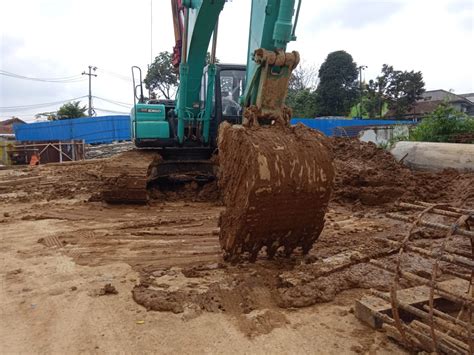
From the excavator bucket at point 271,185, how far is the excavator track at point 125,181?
3.75 metres

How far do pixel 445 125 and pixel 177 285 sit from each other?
950cm

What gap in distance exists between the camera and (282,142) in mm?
3840

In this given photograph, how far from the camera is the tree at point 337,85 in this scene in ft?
110

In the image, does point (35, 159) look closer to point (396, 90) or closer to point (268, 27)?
point (268, 27)

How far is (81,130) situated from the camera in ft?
98.1

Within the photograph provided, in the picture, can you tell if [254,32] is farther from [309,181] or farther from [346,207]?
[346,207]

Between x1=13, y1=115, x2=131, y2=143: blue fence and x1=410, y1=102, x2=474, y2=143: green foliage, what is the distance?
75.1ft

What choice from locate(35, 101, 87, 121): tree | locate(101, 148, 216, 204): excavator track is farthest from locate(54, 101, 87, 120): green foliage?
locate(101, 148, 216, 204): excavator track

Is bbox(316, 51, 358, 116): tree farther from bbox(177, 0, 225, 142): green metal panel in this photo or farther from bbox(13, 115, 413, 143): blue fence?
bbox(177, 0, 225, 142): green metal panel

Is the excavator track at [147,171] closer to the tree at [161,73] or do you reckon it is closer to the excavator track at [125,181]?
the excavator track at [125,181]

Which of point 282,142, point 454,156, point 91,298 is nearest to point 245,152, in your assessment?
point 282,142

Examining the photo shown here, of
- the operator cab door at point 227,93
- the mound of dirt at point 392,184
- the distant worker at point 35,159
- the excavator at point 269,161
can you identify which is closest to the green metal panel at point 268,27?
the excavator at point 269,161

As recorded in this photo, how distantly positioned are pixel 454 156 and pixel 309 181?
5.61 m

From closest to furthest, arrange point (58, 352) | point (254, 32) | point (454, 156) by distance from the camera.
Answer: point (58, 352) → point (254, 32) → point (454, 156)
